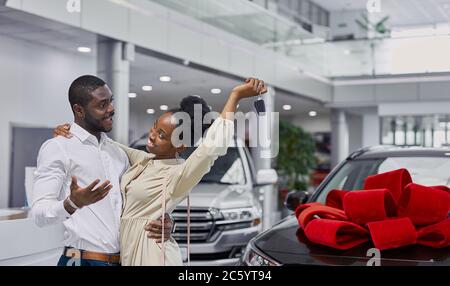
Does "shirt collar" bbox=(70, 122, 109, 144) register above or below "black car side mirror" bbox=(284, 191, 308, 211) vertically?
above

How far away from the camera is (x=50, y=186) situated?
4.56 ft

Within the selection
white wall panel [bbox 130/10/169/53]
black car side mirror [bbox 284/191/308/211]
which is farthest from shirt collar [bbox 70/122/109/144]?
white wall panel [bbox 130/10/169/53]

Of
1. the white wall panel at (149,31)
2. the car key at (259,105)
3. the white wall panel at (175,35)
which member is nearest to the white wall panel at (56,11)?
the white wall panel at (175,35)

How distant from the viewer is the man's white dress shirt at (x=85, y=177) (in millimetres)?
1416

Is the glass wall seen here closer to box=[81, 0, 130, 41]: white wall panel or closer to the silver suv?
box=[81, 0, 130, 41]: white wall panel

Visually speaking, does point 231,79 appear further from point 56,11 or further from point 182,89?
point 56,11

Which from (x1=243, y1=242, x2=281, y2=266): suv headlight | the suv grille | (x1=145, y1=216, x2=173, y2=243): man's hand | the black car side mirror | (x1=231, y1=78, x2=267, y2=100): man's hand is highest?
(x1=231, y1=78, x2=267, y2=100): man's hand

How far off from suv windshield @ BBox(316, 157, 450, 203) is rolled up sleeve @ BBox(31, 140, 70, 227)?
4.64ft

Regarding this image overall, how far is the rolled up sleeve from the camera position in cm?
136

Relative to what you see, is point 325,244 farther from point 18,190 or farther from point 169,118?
point 18,190

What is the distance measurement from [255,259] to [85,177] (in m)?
1.00

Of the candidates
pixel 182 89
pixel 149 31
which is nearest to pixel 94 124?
pixel 182 89

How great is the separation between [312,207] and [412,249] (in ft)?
1.07
